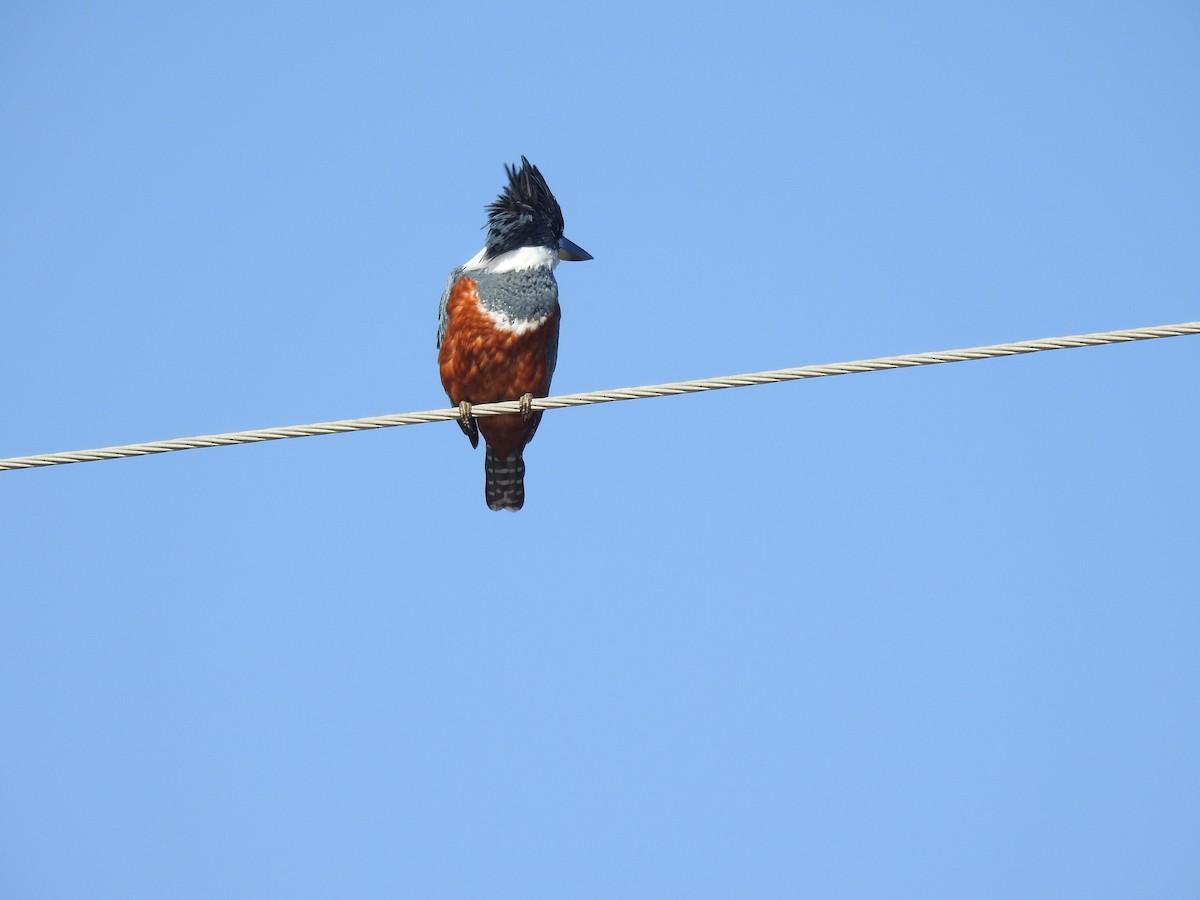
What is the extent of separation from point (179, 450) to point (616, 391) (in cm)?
167

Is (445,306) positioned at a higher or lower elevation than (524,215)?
lower

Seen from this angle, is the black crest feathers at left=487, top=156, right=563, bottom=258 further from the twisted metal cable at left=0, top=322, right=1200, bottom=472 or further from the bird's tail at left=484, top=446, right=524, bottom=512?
the twisted metal cable at left=0, top=322, right=1200, bottom=472

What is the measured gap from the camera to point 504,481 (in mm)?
8414

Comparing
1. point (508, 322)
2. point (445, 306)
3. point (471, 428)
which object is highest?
point (445, 306)

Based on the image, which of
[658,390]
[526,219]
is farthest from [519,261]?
[658,390]

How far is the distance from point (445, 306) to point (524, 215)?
732 mm

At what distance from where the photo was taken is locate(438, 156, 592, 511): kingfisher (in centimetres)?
772

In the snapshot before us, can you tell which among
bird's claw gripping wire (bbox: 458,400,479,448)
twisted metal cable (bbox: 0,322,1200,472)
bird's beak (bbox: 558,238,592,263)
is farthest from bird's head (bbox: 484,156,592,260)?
twisted metal cable (bbox: 0,322,1200,472)

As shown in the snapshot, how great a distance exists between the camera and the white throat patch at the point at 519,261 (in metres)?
7.98

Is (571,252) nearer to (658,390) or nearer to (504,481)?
(504,481)

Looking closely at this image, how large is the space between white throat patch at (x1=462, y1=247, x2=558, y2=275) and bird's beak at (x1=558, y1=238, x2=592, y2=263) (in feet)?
0.40

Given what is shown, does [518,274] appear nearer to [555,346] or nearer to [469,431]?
[555,346]

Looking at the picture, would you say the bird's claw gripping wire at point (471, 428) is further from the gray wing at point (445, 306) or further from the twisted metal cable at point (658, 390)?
the twisted metal cable at point (658, 390)

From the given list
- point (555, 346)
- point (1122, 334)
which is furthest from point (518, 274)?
point (1122, 334)
